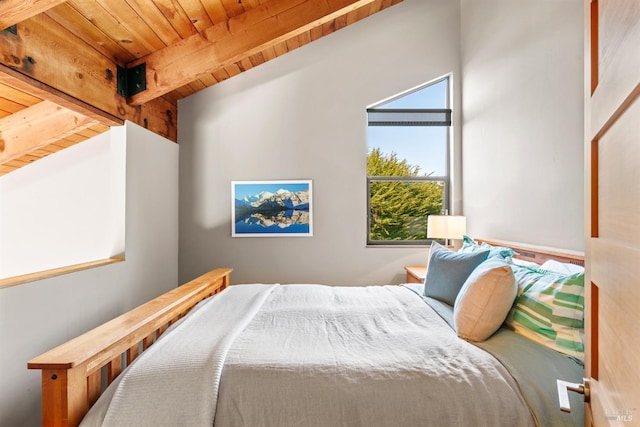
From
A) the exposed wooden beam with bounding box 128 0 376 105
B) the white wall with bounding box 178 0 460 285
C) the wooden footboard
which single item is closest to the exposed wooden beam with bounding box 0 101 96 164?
the exposed wooden beam with bounding box 128 0 376 105

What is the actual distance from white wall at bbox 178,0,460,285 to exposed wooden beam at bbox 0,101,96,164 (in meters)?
1.23

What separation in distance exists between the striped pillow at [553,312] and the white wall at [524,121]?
603mm

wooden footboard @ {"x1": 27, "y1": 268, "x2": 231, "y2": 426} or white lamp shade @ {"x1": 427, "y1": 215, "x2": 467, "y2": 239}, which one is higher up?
white lamp shade @ {"x1": 427, "y1": 215, "x2": 467, "y2": 239}

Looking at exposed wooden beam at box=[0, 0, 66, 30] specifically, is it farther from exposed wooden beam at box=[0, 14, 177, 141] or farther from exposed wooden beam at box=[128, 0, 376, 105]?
exposed wooden beam at box=[128, 0, 376, 105]

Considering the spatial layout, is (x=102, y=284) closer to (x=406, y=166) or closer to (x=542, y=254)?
(x=542, y=254)

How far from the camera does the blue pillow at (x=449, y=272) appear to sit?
1921 millimetres

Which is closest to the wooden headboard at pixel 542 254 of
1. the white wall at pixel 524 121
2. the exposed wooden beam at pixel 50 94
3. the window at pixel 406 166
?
the white wall at pixel 524 121

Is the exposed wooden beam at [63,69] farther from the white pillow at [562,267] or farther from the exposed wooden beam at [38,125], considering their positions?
the white pillow at [562,267]

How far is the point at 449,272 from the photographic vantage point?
200 cm

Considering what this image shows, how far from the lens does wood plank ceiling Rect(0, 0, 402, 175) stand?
6.61 feet

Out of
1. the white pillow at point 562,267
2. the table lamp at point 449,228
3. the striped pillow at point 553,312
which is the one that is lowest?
the striped pillow at point 553,312

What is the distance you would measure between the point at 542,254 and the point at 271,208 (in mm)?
2448

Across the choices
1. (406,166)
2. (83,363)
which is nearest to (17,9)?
(83,363)

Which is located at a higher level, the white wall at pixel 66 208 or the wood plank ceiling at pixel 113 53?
the wood plank ceiling at pixel 113 53
